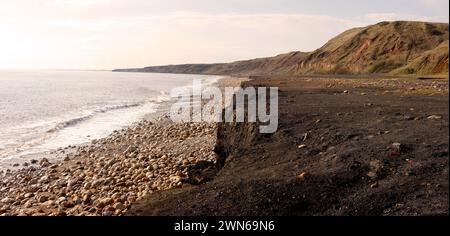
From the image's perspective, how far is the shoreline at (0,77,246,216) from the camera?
11.6 meters

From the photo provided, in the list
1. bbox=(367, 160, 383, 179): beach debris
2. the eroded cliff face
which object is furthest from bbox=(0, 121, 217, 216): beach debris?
the eroded cliff face

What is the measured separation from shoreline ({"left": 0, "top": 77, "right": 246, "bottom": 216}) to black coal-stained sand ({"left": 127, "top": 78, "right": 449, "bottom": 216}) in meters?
1.77

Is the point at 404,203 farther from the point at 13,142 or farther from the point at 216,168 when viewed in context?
the point at 13,142

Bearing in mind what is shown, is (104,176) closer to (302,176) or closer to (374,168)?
(302,176)

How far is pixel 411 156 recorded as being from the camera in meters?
8.62

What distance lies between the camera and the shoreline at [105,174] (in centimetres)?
1164

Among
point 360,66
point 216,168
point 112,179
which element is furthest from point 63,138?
point 360,66

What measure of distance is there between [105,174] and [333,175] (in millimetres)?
9250

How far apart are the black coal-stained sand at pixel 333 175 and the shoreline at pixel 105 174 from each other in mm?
1772

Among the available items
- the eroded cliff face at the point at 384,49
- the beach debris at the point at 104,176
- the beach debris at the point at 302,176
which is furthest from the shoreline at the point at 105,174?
the eroded cliff face at the point at 384,49

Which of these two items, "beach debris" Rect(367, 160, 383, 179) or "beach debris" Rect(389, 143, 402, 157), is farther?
"beach debris" Rect(389, 143, 402, 157)

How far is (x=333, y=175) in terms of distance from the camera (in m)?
8.64

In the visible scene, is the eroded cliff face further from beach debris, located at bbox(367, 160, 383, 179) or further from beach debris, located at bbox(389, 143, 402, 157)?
beach debris, located at bbox(367, 160, 383, 179)

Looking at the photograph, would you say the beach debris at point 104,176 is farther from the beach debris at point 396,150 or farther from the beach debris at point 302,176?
the beach debris at point 396,150
